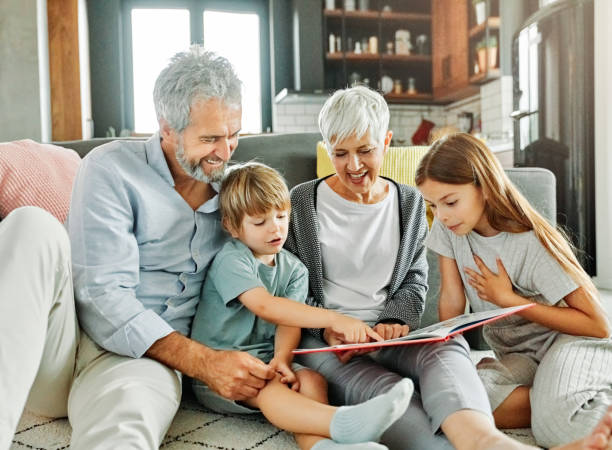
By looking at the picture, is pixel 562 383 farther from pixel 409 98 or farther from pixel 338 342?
pixel 409 98

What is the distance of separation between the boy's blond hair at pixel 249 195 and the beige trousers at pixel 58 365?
0.41 metres

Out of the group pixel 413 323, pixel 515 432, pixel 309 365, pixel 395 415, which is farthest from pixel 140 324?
pixel 515 432

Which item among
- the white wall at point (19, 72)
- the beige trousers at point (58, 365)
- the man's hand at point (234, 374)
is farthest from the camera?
the white wall at point (19, 72)

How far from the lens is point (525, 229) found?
4.86 feet

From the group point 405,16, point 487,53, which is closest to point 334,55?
point 405,16

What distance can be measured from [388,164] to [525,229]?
2.51ft

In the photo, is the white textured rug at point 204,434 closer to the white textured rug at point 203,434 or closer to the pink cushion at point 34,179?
the white textured rug at point 203,434

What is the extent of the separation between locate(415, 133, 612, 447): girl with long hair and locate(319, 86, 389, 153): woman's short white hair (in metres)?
0.17

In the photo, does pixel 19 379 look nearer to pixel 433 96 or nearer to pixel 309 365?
pixel 309 365

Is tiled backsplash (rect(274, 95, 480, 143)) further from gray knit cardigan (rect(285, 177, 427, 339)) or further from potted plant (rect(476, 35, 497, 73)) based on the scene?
gray knit cardigan (rect(285, 177, 427, 339))

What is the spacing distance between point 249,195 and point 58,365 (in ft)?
1.88

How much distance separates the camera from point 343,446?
40.9 inches

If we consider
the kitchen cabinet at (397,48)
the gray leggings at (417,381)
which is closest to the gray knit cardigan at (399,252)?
the gray leggings at (417,381)

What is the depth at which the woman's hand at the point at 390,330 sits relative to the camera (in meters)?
1.43
